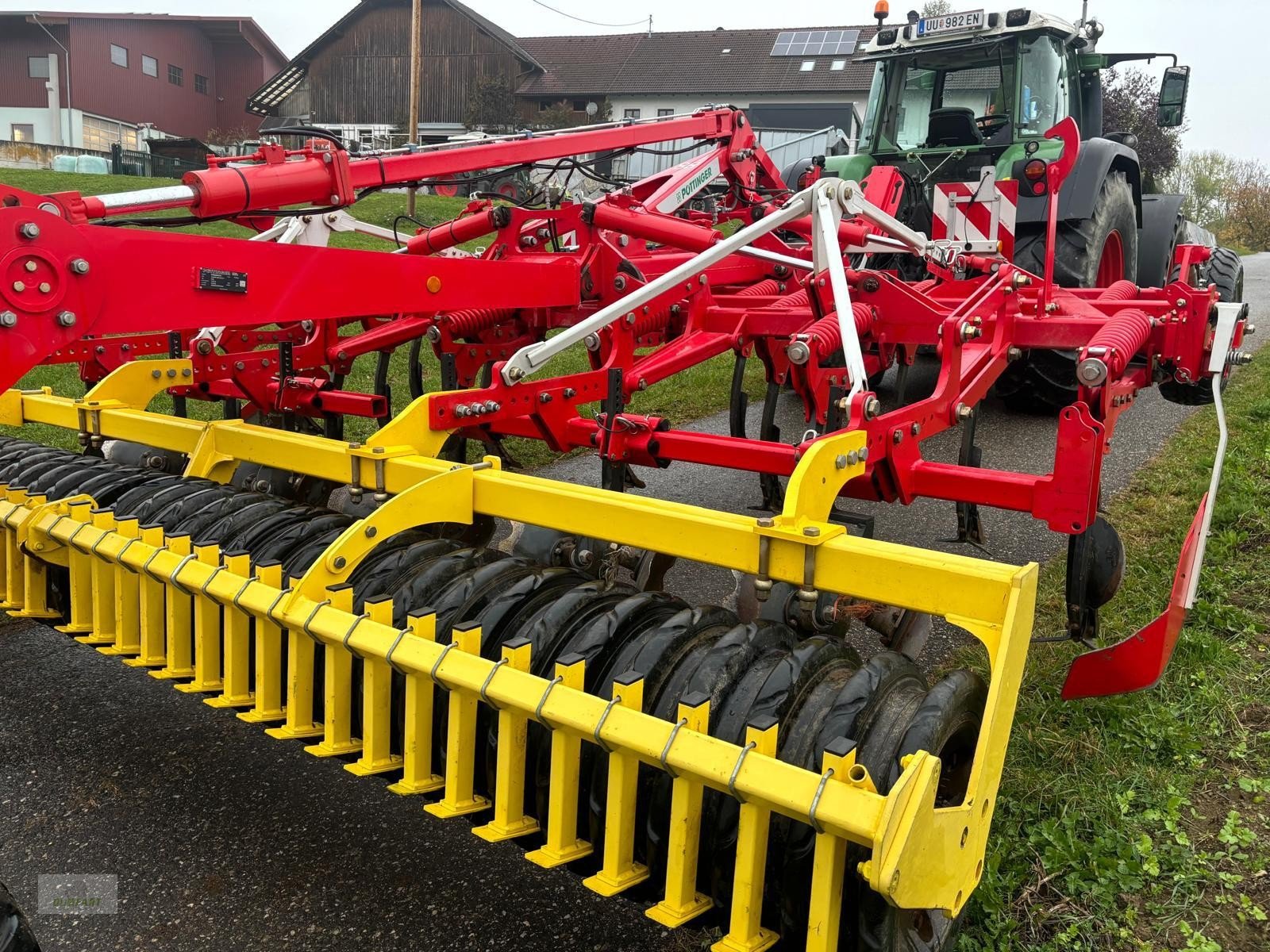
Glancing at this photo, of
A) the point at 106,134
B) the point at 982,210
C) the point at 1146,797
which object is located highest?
the point at 106,134

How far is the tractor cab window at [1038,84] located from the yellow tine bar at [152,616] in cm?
590

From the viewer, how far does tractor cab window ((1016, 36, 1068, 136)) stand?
6.59m

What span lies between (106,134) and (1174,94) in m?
39.3

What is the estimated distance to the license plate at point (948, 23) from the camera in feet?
21.5

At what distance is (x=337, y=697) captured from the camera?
7.44 feet

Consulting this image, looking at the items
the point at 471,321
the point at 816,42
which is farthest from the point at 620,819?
the point at 816,42

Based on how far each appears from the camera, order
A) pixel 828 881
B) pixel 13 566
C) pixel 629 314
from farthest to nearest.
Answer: pixel 629 314 < pixel 13 566 < pixel 828 881

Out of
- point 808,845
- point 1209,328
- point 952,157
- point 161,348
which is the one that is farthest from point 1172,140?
point 808,845

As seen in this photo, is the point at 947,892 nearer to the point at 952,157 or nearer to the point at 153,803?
the point at 153,803

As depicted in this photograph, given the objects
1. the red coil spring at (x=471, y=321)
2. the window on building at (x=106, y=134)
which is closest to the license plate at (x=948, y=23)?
the red coil spring at (x=471, y=321)

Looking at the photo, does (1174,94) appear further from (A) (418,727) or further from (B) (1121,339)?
(A) (418,727)

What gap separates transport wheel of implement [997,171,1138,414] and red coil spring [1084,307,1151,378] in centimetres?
217

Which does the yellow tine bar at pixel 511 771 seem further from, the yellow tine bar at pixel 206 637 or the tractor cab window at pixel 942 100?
the tractor cab window at pixel 942 100

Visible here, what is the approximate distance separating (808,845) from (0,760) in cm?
238
